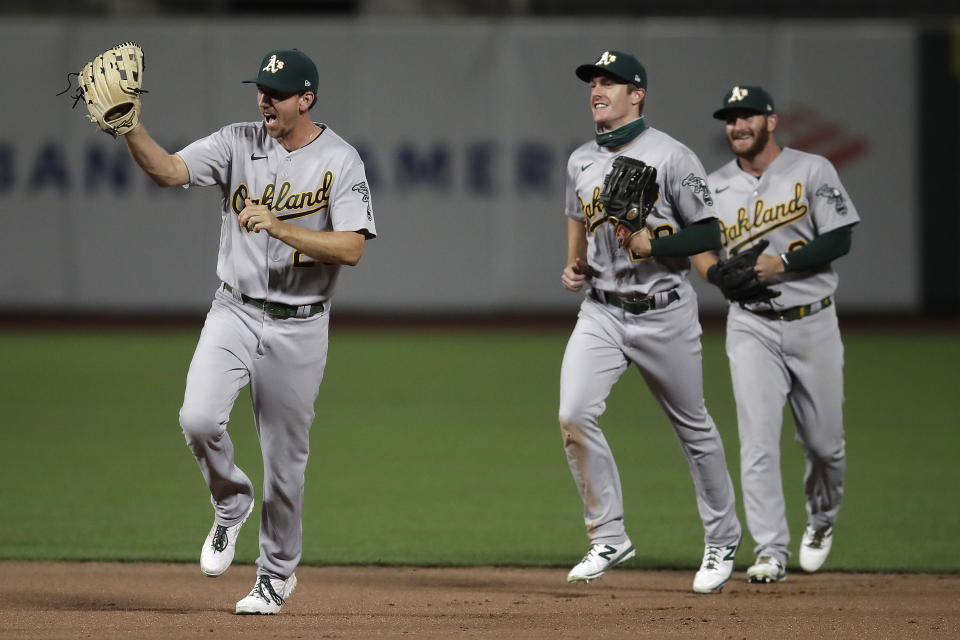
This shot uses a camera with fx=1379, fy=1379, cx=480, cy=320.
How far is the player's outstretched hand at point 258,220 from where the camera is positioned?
5.12m

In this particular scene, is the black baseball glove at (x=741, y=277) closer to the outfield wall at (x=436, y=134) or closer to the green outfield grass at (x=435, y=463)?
the green outfield grass at (x=435, y=463)

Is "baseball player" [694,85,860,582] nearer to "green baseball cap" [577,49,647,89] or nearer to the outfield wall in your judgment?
"green baseball cap" [577,49,647,89]

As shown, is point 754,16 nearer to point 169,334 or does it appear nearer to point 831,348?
point 169,334

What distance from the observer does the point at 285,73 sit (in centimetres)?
541

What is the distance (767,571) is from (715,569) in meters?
0.30

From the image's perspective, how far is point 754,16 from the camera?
68.0 ft

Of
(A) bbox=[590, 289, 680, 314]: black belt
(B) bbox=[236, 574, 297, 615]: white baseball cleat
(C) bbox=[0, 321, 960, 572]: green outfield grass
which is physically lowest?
(C) bbox=[0, 321, 960, 572]: green outfield grass

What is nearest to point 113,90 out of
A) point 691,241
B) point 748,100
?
point 691,241

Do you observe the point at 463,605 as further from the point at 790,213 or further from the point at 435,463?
the point at 435,463

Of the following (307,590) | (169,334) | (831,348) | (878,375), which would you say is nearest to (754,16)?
(878,375)

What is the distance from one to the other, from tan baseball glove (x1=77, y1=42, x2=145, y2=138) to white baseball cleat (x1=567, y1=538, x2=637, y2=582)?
271 centimetres

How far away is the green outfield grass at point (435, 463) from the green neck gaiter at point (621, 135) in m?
2.18

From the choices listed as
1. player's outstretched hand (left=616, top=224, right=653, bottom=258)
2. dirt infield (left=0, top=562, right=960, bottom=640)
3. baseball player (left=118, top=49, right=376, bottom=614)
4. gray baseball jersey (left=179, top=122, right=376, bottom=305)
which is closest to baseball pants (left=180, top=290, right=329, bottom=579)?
baseball player (left=118, top=49, right=376, bottom=614)

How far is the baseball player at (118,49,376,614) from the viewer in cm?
546
